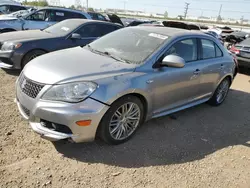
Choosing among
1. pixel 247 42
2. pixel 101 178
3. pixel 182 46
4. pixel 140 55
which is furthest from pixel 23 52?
pixel 247 42

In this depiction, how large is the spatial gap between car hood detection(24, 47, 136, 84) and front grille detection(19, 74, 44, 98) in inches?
→ 2.1

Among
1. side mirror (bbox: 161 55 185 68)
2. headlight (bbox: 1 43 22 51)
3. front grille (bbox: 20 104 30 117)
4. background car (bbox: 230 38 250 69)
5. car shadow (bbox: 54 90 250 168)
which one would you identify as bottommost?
car shadow (bbox: 54 90 250 168)

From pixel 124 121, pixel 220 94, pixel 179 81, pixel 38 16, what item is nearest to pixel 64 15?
pixel 38 16

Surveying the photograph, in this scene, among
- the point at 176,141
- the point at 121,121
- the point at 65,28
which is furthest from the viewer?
the point at 65,28

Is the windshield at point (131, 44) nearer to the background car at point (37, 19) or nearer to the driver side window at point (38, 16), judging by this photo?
the background car at point (37, 19)

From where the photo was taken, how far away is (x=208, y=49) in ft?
15.2

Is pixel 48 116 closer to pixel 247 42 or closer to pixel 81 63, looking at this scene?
pixel 81 63

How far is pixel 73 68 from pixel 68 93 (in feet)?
1.49

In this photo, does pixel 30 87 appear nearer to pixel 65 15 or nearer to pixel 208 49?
pixel 208 49

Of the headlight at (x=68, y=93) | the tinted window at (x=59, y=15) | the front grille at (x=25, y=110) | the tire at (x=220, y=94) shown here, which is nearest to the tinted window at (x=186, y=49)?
the tire at (x=220, y=94)

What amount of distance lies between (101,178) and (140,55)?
1.80m

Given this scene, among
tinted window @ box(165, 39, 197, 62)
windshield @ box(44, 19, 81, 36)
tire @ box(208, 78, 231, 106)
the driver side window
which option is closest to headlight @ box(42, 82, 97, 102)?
tinted window @ box(165, 39, 197, 62)

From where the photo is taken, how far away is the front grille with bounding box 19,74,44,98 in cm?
289

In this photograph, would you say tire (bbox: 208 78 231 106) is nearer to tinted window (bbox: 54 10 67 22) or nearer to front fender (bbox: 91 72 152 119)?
front fender (bbox: 91 72 152 119)
